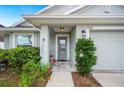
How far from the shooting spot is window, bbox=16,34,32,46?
16.4 meters

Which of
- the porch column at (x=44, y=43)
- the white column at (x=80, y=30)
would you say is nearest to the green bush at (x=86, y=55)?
the white column at (x=80, y=30)

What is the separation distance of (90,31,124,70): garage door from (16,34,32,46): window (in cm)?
704

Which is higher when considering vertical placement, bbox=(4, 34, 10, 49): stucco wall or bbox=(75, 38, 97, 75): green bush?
bbox=(4, 34, 10, 49): stucco wall

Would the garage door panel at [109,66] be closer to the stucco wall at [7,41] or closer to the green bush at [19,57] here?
the green bush at [19,57]

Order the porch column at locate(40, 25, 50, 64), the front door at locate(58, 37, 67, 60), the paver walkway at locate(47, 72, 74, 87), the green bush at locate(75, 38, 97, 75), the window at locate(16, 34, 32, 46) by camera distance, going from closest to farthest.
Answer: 1. the paver walkway at locate(47, 72, 74, 87)
2. the green bush at locate(75, 38, 97, 75)
3. the porch column at locate(40, 25, 50, 64)
4. the window at locate(16, 34, 32, 46)
5. the front door at locate(58, 37, 67, 60)

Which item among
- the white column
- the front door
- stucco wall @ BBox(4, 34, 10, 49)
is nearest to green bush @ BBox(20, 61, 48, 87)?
the white column

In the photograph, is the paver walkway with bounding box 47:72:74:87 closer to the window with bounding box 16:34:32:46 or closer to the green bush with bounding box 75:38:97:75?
the green bush with bounding box 75:38:97:75

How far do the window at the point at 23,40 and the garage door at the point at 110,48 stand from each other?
23.1ft

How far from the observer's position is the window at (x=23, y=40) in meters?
16.4

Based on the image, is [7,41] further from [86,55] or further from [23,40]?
[86,55]

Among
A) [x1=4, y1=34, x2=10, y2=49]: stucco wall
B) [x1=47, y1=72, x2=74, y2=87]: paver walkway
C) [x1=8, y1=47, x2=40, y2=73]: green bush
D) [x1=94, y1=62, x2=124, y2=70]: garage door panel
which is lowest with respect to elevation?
[x1=47, y1=72, x2=74, y2=87]: paver walkway

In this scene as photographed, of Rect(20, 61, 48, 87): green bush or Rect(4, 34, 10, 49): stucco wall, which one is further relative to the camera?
Rect(4, 34, 10, 49): stucco wall
